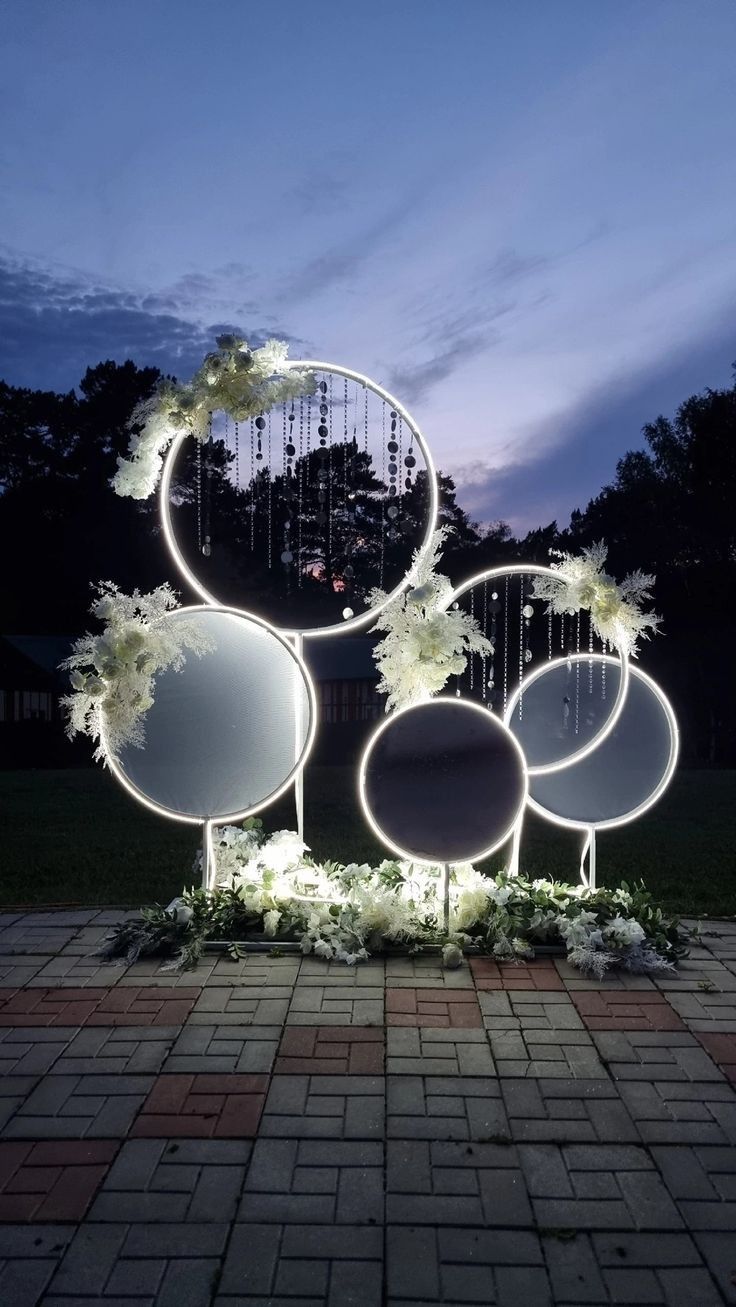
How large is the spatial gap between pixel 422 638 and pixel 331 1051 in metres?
2.57

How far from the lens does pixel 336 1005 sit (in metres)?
4.80

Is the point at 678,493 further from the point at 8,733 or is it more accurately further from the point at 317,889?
the point at 317,889

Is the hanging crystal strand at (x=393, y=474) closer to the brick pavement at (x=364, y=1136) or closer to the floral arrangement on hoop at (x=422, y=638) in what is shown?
the floral arrangement on hoop at (x=422, y=638)

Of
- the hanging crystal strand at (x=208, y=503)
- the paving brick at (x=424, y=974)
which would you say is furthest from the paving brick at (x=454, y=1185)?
the hanging crystal strand at (x=208, y=503)

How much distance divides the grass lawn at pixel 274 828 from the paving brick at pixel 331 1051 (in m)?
2.81

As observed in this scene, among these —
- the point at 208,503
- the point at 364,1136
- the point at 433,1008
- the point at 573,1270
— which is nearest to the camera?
the point at 573,1270

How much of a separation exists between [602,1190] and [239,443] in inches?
179

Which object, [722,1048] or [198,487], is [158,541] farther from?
[722,1048]

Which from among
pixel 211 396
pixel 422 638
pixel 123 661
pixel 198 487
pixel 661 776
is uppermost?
pixel 211 396

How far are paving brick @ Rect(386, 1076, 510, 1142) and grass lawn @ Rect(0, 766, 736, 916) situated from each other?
3370mm

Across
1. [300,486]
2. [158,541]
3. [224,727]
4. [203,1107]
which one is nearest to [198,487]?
[300,486]

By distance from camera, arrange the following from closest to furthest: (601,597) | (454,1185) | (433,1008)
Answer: (454,1185), (433,1008), (601,597)

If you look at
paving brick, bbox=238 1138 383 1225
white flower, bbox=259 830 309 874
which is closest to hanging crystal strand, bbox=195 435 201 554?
white flower, bbox=259 830 309 874

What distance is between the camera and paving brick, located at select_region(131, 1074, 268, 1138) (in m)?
3.61
